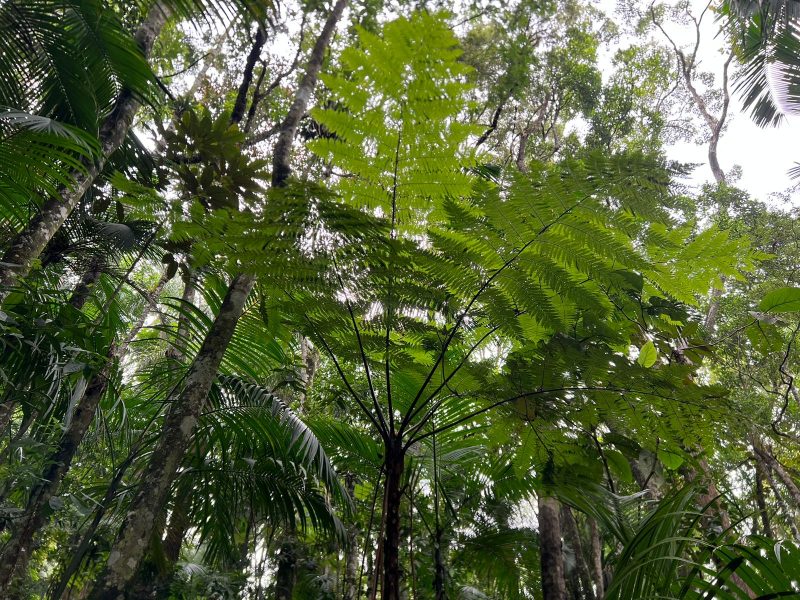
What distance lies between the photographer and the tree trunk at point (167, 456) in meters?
1.99

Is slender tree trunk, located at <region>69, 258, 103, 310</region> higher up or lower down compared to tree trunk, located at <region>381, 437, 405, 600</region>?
higher up

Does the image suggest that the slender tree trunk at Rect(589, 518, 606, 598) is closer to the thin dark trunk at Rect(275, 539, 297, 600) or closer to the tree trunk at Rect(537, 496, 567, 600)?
the tree trunk at Rect(537, 496, 567, 600)

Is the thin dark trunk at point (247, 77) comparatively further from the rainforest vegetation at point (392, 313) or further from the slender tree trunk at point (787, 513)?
the slender tree trunk at point (787, 513)

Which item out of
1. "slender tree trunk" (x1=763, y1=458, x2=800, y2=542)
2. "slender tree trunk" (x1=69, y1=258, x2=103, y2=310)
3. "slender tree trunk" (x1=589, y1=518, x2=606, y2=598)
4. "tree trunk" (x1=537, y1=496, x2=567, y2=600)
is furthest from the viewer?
"slender tree trunk" (x1=69, y1=258, x2=103, y2=310)

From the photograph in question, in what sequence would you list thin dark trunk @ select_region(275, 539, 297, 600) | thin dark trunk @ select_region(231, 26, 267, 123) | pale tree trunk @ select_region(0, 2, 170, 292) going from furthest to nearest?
thin dark trunk @ select_region(275, 539, 297, 600) → thin dark trunk @ select_region(231, 26, 267, 123) → pale tree trunk @ select_region(0, 2, 170, 292)

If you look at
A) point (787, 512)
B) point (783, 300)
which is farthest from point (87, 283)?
point (787, 512)


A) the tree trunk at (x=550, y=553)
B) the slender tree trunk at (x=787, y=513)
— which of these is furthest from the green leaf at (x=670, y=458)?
the slender tree trunk at (x=787, y=513)

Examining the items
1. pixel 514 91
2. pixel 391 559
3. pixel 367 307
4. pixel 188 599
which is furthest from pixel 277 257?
pixel 514 91

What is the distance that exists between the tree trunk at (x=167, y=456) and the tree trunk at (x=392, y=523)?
1103 millimetres

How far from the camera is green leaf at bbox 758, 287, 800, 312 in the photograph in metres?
2.19

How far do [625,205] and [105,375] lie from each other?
3163mm

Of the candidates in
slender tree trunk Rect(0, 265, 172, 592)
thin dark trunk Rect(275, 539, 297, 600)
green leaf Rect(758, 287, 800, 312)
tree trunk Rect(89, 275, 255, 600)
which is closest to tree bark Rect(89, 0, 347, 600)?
tree trunk Rect(89, 275, 255, 600)

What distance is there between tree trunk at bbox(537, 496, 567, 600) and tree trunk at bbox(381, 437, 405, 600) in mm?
2098

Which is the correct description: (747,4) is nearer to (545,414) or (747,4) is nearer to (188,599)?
(545,414)
